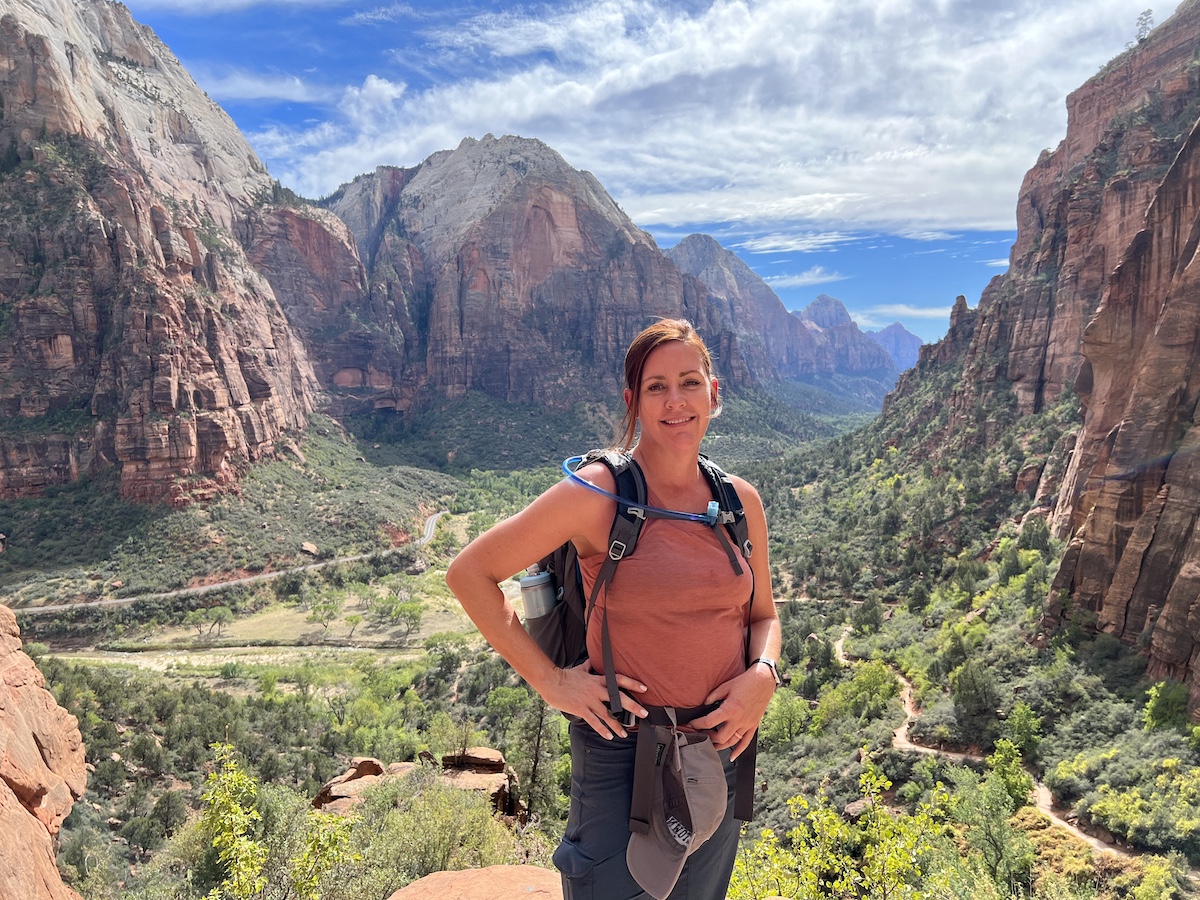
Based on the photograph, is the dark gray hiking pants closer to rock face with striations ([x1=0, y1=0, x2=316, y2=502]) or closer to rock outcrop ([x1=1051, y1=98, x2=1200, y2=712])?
rock outcrop ([x1=1051, y1=98, x2=1200, y2=712])

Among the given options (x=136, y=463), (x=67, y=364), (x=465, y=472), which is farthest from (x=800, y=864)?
(x=465, y=472)

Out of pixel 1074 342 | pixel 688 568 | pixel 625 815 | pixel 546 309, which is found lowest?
pixel 625 815

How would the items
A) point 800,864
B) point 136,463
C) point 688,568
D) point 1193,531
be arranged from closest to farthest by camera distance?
point 688,568, point 800,864, point 1193,531, point 136,463

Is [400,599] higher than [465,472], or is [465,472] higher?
[465,472]

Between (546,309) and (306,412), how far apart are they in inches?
2501

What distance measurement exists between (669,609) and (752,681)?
0.58 meters

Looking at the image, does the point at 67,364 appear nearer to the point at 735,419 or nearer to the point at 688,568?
the point at 688,568

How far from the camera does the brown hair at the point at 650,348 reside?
2932 millimetres

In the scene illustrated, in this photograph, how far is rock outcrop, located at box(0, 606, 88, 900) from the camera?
173 inches

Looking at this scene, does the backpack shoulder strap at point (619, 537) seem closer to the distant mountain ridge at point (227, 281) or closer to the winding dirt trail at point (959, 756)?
the distant mountain ridge at point (227, 281)

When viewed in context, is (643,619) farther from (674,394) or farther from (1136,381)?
(1136,381)

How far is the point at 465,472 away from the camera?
10262 cm

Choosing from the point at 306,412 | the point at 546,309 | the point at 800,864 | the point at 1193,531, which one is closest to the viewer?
the point at 800,864

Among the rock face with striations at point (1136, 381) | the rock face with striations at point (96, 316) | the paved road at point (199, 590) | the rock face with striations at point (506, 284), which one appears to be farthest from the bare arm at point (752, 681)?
the rock face with striations at point (506, 284)
